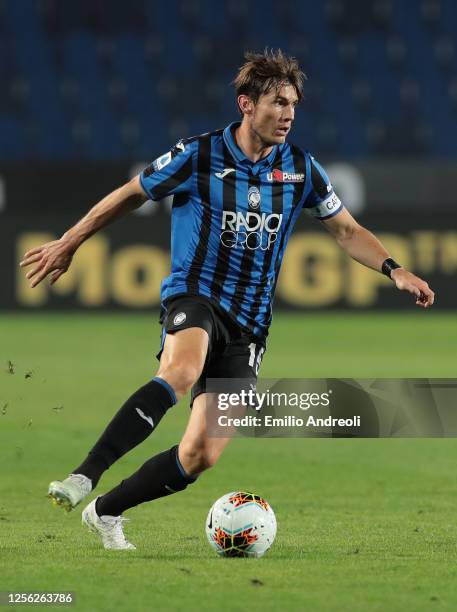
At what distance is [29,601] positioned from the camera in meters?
4.12

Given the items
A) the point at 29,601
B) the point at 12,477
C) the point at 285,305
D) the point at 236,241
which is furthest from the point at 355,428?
the point at 285,305

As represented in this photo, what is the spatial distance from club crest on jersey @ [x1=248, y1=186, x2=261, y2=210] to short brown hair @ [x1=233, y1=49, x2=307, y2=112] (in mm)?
373

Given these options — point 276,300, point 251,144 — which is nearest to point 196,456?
point 251,144

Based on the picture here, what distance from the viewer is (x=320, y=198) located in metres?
5.71

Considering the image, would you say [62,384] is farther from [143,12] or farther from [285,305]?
[143,12]

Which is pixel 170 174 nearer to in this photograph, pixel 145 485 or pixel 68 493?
pixel 145 485

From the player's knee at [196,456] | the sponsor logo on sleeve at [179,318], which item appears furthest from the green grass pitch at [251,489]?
the sponsor logo on sleeve at [179,318]

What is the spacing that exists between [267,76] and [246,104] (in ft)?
0.51

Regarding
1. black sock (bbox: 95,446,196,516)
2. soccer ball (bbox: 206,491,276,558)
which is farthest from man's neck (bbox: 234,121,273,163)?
soccer ball (bbox: 206,491,276,558)

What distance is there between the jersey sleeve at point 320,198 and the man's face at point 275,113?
340 mm

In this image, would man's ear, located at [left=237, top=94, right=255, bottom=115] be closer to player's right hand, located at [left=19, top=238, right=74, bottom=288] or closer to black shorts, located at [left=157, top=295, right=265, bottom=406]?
black shorts, located at [left=157, top=295, right=265, bottom=406]

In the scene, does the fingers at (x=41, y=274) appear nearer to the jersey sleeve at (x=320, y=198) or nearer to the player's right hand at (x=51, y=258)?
the player's right hand at (x=51, y=258)

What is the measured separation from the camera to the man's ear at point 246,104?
541 cm

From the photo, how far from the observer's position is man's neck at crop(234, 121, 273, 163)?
18.0ft
